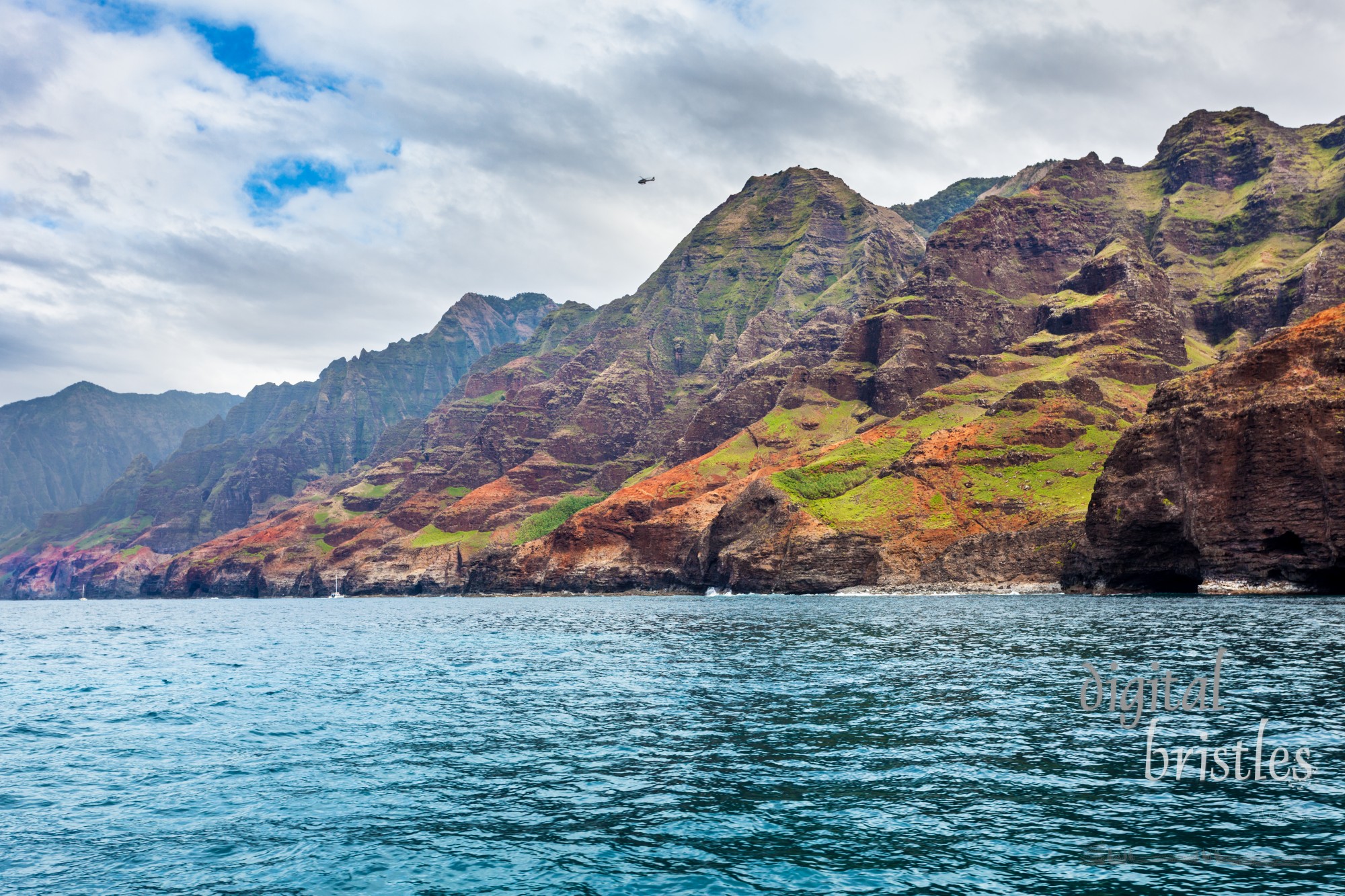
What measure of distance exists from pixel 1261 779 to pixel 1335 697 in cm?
1432

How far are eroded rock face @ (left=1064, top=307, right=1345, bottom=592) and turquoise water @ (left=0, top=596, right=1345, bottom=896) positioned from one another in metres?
49.3

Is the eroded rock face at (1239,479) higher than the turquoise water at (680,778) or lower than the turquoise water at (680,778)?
higher

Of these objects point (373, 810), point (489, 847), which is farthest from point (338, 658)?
point (489, 847)

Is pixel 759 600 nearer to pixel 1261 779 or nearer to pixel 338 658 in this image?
pixel 338 658

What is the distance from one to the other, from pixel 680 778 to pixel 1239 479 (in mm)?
107425

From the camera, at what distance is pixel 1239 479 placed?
105562 mm

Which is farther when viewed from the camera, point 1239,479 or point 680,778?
point 1239,479

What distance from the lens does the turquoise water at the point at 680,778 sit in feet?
60.2

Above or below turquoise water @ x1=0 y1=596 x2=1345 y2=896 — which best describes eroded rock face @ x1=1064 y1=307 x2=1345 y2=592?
above

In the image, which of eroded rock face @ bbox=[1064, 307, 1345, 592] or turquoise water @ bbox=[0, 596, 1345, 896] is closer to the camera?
turquoise water @ bbox=[0, 596, 1345, 896]

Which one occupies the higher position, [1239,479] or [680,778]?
[1239,479]

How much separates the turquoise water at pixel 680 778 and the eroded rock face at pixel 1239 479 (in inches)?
1940

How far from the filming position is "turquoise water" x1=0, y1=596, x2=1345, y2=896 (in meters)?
18.4

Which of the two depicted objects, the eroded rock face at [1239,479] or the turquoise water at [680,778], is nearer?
the turquoise water at [680,778]
